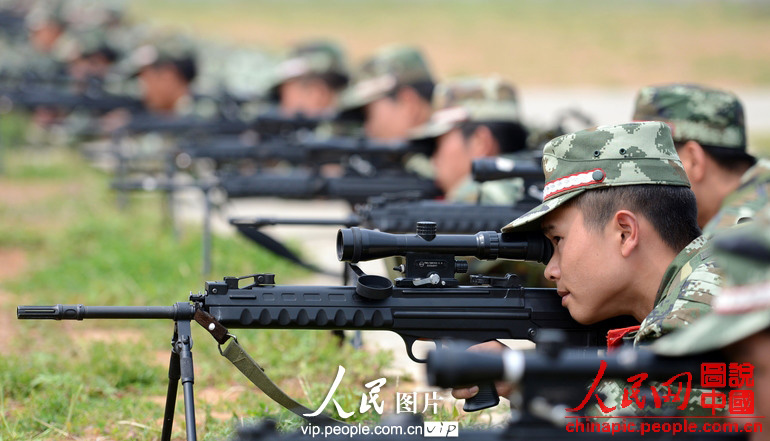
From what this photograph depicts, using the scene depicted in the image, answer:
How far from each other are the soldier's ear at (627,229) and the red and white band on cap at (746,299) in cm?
112

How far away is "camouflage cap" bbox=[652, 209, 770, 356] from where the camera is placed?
7.34 feet

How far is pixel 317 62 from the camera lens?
40.3 ft

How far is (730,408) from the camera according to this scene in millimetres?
2828

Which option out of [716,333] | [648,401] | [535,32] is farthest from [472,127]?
[535,32]

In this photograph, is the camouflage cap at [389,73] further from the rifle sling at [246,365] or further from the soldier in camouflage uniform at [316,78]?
the rifle sling at [246,365]

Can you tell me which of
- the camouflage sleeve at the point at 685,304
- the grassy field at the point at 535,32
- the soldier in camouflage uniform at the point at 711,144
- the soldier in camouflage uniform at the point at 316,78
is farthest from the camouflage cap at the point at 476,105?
the grassy field at the point at 535,32

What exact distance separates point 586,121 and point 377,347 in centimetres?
221

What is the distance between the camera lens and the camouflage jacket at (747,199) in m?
5.07

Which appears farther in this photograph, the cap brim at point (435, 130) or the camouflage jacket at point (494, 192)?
the cap brim at point (435, 130)

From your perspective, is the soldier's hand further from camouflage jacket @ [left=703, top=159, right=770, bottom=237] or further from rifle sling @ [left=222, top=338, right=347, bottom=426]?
camouflage jacket @ [left=703, top=159, right=770, bottom=237]

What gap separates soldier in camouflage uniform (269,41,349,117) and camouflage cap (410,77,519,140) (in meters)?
4.79

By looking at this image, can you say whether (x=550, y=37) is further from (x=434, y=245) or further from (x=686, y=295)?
(x=686, y=295)

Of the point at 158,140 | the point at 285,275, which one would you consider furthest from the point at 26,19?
the point at 285,275

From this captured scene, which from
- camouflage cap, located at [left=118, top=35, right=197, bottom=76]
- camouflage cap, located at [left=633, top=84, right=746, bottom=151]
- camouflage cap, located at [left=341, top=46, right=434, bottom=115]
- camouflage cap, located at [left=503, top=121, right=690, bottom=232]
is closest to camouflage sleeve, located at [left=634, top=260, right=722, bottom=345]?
camouflage cap, located at [left=503, top=121, right=690, bottom=232]
